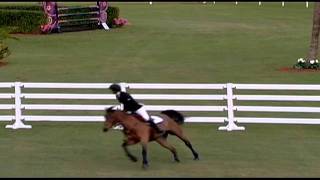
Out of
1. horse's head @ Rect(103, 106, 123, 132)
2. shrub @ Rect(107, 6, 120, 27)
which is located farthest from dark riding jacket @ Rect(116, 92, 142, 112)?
shrub @ Rect(107, 6, 120, 27)

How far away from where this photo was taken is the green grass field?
11664 millimetres

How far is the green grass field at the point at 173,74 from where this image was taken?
11664mm

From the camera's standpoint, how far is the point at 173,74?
75.5ft

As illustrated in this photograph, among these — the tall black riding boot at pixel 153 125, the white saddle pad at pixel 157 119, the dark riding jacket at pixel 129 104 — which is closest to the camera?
the dark riding jacket at pixel 129 104

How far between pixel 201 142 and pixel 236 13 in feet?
122

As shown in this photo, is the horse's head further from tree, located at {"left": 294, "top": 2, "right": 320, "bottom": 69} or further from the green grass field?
tree, located at {"left": 294, "top": 2, "right": 320, "bottom": 69}

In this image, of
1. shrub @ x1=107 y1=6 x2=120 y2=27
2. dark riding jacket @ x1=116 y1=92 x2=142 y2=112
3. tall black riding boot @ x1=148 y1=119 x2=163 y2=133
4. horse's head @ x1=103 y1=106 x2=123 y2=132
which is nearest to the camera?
horse's head @ x1=103 y1=106 x2=123 y2=132

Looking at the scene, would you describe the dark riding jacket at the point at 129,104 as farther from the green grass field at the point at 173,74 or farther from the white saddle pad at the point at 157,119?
the green grass field at the point at 173,74

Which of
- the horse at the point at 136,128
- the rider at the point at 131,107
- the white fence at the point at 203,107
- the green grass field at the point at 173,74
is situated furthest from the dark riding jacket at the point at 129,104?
the white fence at the point at 203,107

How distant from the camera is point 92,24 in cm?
3747

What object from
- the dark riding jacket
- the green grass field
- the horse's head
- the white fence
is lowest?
the green grass field

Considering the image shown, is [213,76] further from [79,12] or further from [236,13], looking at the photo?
[236,13]

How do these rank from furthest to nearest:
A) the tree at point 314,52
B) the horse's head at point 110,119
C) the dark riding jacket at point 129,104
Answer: the tree at point 314,52 < the dark riding jacket at point 129,104 < the horse's head at point 110,119

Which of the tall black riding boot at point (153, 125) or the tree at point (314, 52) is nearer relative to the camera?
the tall black riding boot at point (153, 125)
